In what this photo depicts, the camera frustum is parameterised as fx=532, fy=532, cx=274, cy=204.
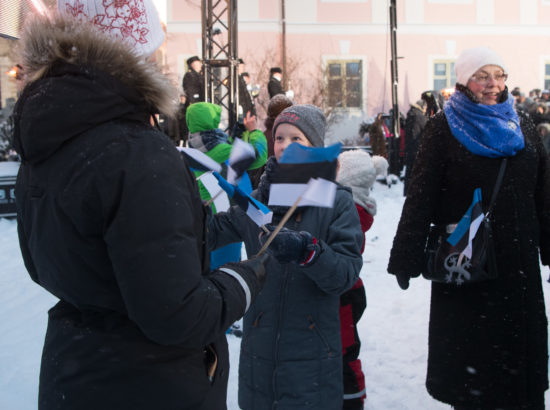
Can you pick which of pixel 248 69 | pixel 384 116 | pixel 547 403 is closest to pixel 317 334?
pixel 547 403

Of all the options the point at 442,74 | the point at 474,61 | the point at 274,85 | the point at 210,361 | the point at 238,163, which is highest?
the point at 442,74

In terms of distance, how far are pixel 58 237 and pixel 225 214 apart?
1203 mm

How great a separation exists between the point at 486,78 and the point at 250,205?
1.48 metres

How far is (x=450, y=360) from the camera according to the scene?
246cm

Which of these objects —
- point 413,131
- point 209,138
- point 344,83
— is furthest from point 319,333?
point 344,83

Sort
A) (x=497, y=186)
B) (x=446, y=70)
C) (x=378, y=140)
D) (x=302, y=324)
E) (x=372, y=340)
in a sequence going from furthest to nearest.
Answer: (x=446, y=70)
(x=378, y=140)
(x=372, y=340)
(x=497, y=186)
(x=302, y=324)

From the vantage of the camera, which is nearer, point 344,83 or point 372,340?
point 372,340

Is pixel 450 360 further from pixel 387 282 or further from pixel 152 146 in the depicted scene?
pixel 387 282

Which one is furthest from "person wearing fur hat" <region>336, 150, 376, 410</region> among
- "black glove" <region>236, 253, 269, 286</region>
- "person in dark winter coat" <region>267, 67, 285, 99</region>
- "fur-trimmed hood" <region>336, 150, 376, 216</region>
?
"person in dark winter coat" <region>267, 67, 285, 99</region>

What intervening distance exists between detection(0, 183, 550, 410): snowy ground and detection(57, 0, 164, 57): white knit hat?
224 centimetres

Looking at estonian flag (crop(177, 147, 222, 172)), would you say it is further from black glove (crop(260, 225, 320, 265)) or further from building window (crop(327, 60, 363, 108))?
building window (crop(327, 60, 363, 108))

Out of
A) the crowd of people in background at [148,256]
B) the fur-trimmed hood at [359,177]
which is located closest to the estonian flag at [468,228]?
the crowd of people in background at [148,256]

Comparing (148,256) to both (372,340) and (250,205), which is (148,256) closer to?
(250,205)

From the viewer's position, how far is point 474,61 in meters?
2.50
